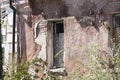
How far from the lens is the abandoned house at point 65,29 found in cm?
1023

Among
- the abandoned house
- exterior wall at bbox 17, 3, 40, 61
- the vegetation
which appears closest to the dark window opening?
the abandoned house

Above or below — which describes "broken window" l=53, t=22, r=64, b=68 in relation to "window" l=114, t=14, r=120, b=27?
below

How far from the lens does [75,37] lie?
35.7ft

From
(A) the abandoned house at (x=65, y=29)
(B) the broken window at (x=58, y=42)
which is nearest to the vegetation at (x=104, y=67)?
(A) the abandoned house at (x=65, y=29)

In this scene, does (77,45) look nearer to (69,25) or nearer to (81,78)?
(69,25)

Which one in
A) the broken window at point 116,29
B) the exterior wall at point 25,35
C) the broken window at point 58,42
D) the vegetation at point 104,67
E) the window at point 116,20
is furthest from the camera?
the exterior wall at point 25,35

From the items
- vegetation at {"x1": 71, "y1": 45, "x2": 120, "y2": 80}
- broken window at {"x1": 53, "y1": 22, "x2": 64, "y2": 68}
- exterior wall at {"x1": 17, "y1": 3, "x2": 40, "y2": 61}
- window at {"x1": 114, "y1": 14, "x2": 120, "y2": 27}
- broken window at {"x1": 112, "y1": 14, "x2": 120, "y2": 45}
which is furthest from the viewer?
exterior wall at {"x1": 17, "y1": 3, "x2": 40, "y2": 61}

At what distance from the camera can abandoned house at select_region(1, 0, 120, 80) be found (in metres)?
10.2

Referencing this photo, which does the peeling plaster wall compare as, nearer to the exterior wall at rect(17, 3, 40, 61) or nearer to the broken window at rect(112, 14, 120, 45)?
the broken window at rect(112, 14, 120, 45)

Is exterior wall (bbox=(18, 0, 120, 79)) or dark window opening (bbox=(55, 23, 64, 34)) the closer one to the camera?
exterior wall (bbox=(18, 0, 120, 79))

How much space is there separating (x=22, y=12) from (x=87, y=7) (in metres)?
2.38

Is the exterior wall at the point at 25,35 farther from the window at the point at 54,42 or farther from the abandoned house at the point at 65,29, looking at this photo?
the window at the point at 54,42

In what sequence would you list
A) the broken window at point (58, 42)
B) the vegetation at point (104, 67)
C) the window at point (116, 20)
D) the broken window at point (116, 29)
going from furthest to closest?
the broken window at point (58, 42) < the window at point (116, 20) < the broken window at point (116, 29) < the vegetation at point (104, 67)

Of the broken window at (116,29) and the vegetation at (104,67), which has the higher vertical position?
Answer: the broken window at (116,29)
